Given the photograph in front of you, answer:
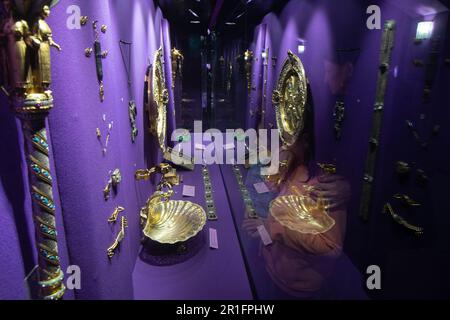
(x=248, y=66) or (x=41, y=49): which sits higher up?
(x=248, y=66)

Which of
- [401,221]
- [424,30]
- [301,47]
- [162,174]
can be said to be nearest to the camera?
[424,30]

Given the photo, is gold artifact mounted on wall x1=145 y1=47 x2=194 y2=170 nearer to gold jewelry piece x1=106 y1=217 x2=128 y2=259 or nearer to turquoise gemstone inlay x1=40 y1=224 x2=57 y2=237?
gold jewelry piece x1=106 y1=217 x2=128 y2=259

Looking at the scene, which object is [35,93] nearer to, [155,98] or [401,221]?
[401,221]

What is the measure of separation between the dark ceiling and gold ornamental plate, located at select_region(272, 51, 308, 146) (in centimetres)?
118

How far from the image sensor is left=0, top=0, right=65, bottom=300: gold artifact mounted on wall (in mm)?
932

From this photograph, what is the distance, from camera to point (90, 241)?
1499mm

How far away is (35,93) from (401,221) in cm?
204

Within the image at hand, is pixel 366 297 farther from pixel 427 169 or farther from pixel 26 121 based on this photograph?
pixel 26 121

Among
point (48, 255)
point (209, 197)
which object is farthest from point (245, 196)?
point (48, 255)

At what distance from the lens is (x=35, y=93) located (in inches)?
39.6

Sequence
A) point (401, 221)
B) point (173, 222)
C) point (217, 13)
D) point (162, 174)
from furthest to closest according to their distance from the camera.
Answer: point (217, 13) → point (162, 174) → point (173, 222) → point (401, 221)

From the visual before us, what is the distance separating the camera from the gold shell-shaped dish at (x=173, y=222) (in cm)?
283

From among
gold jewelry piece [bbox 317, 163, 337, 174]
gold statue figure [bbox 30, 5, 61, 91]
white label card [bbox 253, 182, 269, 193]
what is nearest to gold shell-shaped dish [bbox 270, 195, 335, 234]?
gold jewelry piece [bbox 317, 163, 337, 174]
